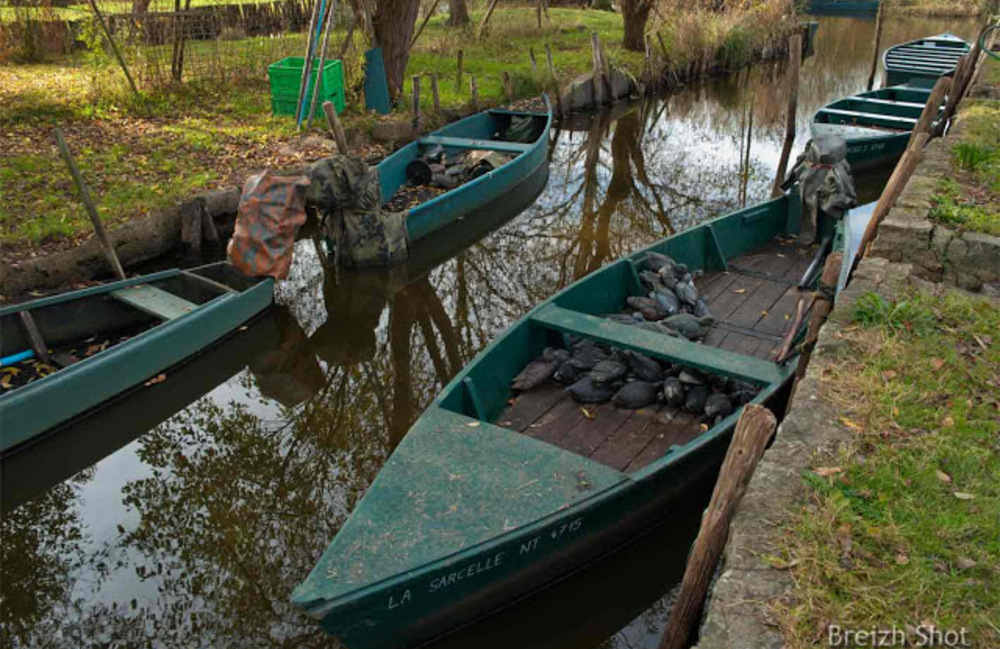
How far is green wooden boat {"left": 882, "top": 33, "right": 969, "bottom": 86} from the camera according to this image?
62.2ft

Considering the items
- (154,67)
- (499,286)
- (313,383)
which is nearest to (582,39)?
(154,67)

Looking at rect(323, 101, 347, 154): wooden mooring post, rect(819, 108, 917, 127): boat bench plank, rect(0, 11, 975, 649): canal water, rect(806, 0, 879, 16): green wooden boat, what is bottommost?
rect(0, 11, 975, 649): canal water

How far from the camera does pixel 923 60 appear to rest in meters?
20.1

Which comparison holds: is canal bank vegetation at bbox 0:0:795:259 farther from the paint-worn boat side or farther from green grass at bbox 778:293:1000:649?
green grass at bbox 778:293:1000:649

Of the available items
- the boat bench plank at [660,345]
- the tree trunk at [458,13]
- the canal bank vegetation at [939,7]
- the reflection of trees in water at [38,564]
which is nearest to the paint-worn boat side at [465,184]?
the boat bench plank at [660,345]

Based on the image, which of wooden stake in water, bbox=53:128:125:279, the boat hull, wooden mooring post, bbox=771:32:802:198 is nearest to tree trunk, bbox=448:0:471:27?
wooden mooring post, bbox=771:32:802:198

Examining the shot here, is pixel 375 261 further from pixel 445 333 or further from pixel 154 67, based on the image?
pixel 154 67

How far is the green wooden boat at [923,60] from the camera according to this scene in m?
19.0

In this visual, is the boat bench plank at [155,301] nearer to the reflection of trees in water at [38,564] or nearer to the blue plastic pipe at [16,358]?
the blue plastic pipe at [16,358]

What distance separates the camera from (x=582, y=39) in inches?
978

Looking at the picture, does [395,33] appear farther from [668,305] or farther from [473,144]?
[668,305]

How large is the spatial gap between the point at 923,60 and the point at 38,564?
2228 centimetres

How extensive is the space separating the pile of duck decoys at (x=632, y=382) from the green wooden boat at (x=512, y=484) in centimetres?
10

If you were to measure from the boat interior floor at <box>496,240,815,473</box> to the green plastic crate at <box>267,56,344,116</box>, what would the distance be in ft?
28.7
